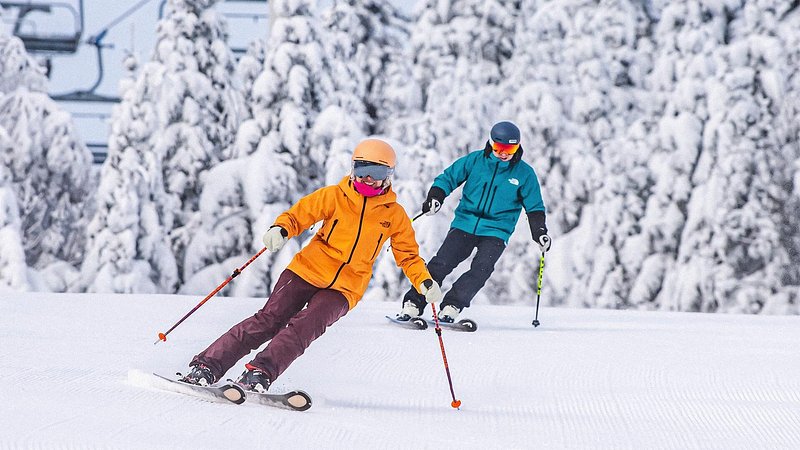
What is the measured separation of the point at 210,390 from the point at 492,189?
3.97m

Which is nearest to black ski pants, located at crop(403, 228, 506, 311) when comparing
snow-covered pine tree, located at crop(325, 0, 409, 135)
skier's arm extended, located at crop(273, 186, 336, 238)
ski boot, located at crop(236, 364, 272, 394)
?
skier's arm extended, located at crop(273, 186, 336, 238)

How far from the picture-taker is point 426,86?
26875mm

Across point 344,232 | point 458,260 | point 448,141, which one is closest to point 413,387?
point 344,232

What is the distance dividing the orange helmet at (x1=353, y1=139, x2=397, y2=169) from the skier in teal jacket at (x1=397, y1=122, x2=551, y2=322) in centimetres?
283

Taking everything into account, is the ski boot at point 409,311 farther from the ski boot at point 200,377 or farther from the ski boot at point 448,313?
the ski boot at point 200,377

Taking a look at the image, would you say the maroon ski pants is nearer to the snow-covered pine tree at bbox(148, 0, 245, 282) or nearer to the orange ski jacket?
the orange ski jacket

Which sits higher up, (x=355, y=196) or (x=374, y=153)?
(x=374, y=153)

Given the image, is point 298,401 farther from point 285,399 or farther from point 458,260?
point 458,260

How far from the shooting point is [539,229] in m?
8.27

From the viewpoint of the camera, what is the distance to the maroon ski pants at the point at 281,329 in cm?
503

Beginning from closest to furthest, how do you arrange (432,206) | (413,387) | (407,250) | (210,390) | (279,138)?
1. (210,390)
2. (407,250)
3. (413,387)
4. (432,206)
5. (279,138)

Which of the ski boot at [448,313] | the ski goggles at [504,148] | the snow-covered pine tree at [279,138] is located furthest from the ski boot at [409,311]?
the snow-covered pine tree at [279,138]

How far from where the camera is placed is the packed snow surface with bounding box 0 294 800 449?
4.33m

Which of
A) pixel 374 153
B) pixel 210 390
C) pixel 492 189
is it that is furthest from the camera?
pixel 492 189
